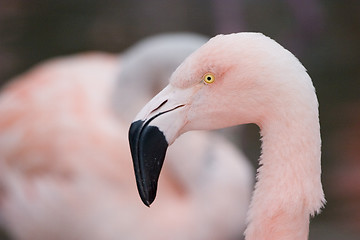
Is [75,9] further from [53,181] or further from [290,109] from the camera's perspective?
[290,109]

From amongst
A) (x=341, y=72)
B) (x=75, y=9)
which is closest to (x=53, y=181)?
(x=341, y=72)

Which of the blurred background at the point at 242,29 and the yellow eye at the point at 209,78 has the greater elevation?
the yellow eye at the point at 209,78

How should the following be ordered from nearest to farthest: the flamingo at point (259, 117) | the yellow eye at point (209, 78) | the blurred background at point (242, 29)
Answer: the flamingo at point (259, 117)
the yellow eye at point (209, 78)
the blurred background at point (242, 29)

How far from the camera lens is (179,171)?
4859mm

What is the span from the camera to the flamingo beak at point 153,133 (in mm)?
2164

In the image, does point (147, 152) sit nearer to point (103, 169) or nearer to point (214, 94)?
point (214, 94)

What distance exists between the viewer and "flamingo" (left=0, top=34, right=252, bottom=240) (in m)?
4.69

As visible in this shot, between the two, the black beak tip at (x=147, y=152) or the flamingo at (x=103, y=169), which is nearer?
the black beak tip at (x=147, y=152)

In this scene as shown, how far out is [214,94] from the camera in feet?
7.01

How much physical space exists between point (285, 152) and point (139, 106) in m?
3.01

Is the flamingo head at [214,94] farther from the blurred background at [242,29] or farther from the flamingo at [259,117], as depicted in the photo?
the blurred background at [242,29]

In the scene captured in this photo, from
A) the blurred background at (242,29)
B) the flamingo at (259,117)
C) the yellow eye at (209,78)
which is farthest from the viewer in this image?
the blurred background at (242,29)

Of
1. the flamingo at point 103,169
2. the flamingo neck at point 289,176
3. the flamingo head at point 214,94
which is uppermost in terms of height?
the flamingo head at point 214,94

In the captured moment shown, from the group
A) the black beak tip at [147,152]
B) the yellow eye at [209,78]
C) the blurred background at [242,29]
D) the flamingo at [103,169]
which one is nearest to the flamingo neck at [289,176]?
the yellow eye at [209,78]
